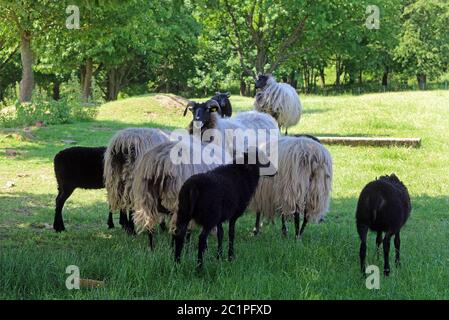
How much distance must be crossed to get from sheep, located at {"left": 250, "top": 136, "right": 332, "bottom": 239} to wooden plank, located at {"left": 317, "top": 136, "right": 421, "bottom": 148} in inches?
330

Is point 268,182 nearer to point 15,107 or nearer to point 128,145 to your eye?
point 128,145

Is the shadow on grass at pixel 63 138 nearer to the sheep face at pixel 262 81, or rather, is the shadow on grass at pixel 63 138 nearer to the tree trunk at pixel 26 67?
the tree trunk at pixel 26 67

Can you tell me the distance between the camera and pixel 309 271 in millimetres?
5691

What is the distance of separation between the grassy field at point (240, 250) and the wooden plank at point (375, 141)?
0.30 meters

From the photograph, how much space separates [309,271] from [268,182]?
2.34 metres

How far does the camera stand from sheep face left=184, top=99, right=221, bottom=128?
8180mm

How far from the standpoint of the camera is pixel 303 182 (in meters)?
7.58

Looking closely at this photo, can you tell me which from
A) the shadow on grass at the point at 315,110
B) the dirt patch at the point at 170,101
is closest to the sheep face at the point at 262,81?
the shadow on grass at the point at 315,110

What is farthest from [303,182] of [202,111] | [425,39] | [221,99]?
[425,39]

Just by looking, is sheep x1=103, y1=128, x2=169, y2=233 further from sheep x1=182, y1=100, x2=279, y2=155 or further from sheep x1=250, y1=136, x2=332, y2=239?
sheep x1=250, y1=136, x2=332, y2=239

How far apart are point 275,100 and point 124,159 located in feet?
19.1

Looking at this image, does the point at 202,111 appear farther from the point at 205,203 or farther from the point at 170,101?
the point at 170,101
